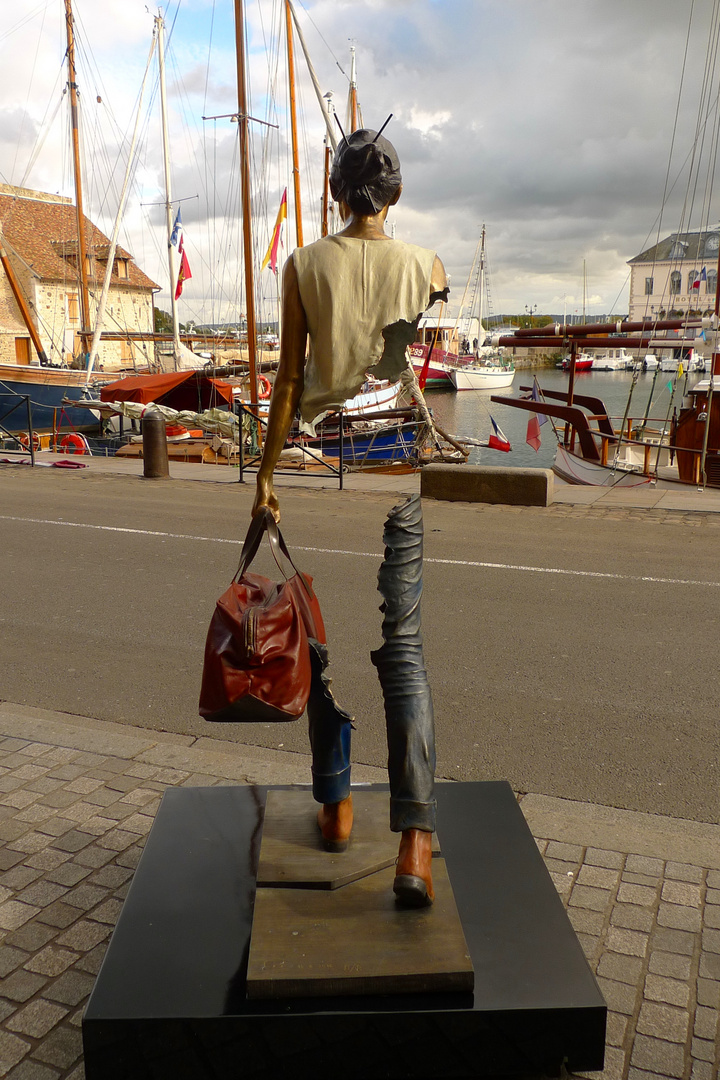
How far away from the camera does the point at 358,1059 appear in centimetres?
214

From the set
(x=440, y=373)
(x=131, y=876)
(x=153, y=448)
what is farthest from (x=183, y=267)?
(x=440, y=373)

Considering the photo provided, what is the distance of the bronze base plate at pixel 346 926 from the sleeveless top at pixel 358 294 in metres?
1.44

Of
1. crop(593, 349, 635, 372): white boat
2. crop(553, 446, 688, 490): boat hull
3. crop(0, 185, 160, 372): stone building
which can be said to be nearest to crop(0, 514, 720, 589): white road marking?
crop(553, 446, 688, 490): boat hull

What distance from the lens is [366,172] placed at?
94.6 inches

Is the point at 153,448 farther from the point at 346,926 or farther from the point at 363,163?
the point at 346,926

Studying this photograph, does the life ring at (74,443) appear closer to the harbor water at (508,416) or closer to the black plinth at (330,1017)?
the harbor water at (508,416)

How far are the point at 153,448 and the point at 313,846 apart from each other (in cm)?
1185

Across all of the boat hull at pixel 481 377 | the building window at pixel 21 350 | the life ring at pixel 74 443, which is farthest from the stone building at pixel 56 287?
the life ring at pixel 74 443

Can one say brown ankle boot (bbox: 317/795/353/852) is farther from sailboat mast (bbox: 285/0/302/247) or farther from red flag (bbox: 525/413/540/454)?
sailboat mast (bbox: 285/0/302/247)

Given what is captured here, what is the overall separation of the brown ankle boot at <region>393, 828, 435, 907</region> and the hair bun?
181 cm

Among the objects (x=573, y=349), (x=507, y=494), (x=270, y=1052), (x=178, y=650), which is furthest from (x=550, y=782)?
(x=573, y=349)

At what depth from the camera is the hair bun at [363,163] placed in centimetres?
239

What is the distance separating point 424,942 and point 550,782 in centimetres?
176

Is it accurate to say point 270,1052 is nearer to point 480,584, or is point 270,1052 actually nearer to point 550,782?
point 550,782
